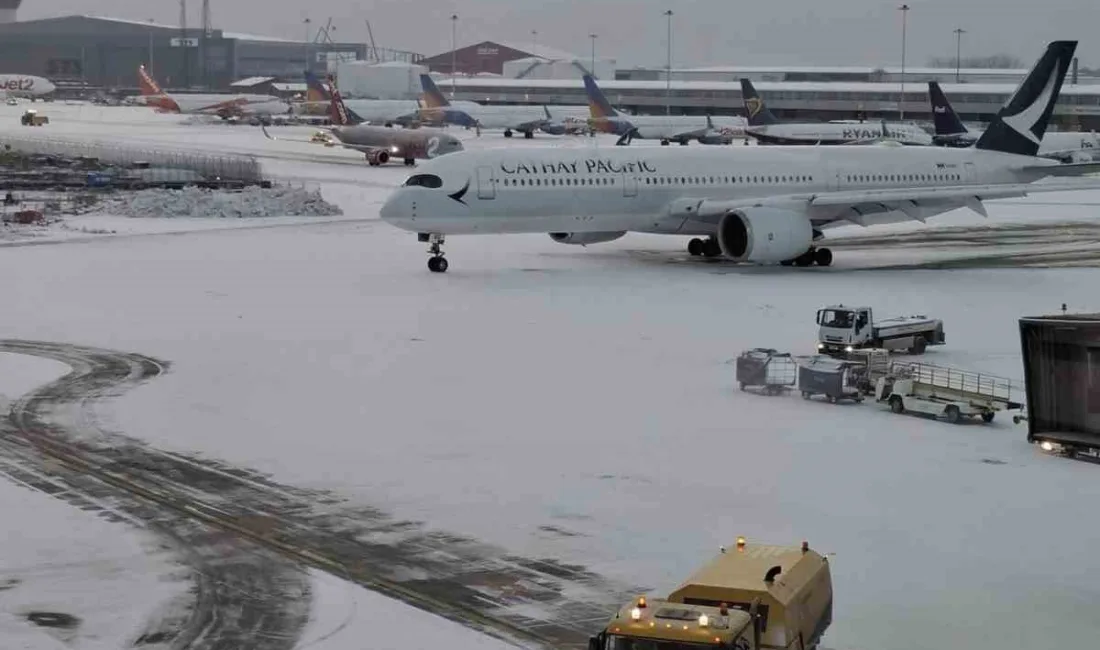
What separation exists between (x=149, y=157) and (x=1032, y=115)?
204 feet

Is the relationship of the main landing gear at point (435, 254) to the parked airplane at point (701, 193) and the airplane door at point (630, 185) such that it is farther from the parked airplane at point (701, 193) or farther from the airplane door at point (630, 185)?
the airplane door at point (630, 185)

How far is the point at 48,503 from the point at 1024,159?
1713 inches

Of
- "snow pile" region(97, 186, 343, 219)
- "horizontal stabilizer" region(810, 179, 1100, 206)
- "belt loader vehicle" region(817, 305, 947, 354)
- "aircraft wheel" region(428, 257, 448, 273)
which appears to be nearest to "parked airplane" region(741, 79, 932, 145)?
"snow pile" region(97, 186, 343, 219)

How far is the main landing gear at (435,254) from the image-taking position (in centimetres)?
4800

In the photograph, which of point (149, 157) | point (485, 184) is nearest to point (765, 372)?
point (485, 184)

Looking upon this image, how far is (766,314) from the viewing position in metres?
40.3

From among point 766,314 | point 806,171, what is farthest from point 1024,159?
point 766,314

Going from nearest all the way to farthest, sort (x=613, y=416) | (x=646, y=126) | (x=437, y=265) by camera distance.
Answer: (x=613, y=416) < (x=437, y=265) < (x=646, y=126)

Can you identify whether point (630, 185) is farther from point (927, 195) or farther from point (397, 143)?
point (397, 143)

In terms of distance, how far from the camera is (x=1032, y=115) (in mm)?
57688

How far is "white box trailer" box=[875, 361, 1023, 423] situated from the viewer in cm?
2828

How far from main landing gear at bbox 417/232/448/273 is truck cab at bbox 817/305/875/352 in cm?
1663

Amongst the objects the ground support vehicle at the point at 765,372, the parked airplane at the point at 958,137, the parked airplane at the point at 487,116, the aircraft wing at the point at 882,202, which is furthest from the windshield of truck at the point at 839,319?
the parked airplane at the point at 487,116

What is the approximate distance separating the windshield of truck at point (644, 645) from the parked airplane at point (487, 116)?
132872 millimetres
